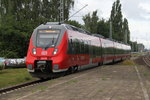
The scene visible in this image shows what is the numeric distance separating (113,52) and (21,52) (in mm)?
13270

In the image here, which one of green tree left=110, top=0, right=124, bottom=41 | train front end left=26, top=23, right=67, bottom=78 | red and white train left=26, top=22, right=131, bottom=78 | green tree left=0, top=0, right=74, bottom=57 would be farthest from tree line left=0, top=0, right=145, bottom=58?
green tree left=110, top=0, right=124, bottom=41

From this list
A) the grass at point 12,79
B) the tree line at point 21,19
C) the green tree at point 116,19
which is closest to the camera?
the grass at point 12,79

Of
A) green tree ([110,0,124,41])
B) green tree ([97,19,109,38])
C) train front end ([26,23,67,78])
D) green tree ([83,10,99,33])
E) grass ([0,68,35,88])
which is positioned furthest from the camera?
green tree ([97,19,109,38])

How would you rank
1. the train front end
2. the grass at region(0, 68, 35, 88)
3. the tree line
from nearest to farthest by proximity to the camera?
the grass at region(0, 68, 35, 88) → the train front end → the tree line

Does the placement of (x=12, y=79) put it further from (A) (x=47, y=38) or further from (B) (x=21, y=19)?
(B) (x=21, y=19)

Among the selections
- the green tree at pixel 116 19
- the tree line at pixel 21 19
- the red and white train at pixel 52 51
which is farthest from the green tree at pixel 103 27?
the red and white train at pixel 52 51

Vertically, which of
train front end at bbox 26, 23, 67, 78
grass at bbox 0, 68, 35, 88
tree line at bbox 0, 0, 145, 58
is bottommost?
grass at bbox 0, 68, 35, 88

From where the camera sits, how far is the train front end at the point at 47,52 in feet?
54.2

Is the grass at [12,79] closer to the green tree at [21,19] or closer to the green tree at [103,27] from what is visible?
the green tree at [21,19]

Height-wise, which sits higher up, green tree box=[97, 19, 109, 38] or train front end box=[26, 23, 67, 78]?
green tree box=[97, 19, 109, 38]

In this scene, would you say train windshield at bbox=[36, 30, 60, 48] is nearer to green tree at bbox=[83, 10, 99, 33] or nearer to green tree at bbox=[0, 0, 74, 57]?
green tree at bbox=[0, 0, 74, 57]

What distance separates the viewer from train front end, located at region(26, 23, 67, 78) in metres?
16.5

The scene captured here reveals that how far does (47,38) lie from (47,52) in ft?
3.46

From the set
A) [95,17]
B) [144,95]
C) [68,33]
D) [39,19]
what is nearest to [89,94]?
A: [144,95]
